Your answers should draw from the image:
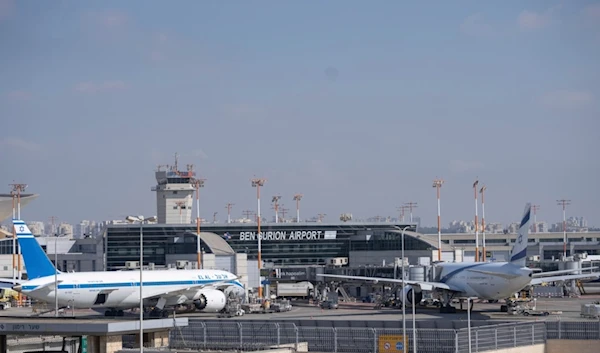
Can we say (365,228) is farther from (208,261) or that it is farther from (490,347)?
(490,347)

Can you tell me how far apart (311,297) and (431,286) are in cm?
3101

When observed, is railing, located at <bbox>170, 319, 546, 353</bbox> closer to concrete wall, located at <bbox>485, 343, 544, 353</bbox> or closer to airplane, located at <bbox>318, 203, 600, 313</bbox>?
concrete wall, located at <bbox>485, 343, 544, 353</bbox>

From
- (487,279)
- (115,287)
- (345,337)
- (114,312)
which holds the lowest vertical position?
(114,312)

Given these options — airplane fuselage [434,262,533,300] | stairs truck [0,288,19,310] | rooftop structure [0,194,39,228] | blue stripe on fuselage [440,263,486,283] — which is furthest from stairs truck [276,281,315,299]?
rooftop structure [0,194,39,228]

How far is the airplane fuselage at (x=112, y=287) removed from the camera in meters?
83.7

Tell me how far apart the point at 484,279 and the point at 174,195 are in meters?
108

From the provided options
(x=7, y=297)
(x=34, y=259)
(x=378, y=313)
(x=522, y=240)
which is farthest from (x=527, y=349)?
(x=7, y=297)

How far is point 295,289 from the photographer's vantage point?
394 ft

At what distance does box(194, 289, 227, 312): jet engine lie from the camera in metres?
93.8

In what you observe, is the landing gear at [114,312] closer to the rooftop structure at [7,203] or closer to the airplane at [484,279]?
the airplane at [484,279]

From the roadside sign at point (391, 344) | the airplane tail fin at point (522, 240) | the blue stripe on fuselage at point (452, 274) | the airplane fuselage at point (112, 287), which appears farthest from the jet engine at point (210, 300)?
the roadside sign at point (391, 344)

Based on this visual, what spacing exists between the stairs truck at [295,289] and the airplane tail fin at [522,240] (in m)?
40.8

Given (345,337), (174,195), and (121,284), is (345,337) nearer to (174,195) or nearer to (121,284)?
(121,284)

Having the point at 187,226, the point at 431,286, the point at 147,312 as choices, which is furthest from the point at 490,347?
the point at 187,226
